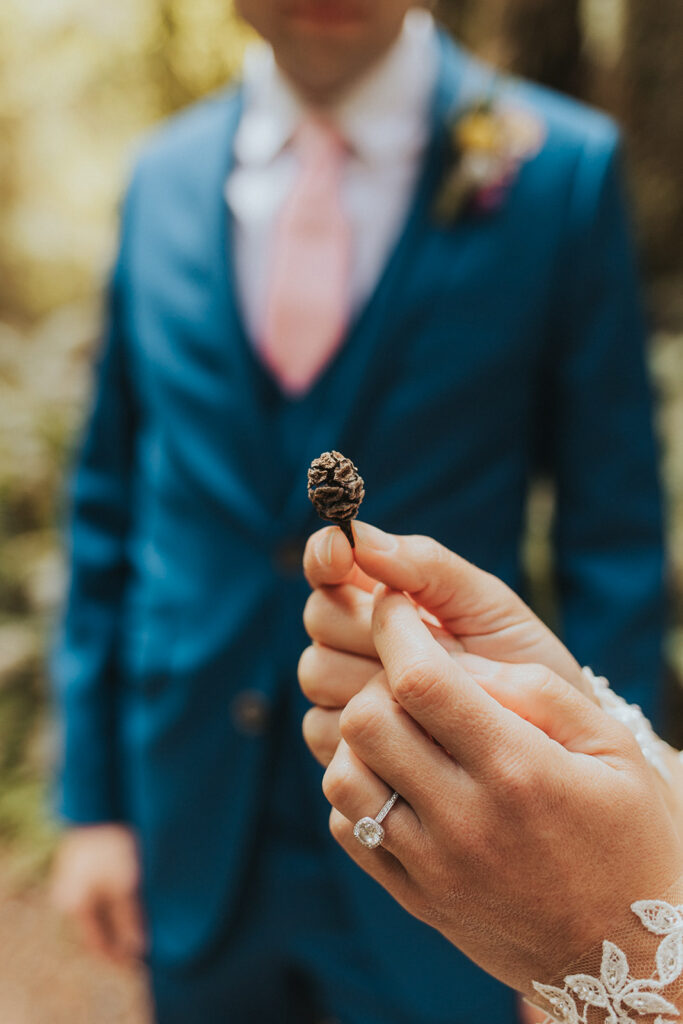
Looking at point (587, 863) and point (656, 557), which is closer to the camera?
point (587, 863)

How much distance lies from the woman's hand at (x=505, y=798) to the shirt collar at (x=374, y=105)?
2.02ft

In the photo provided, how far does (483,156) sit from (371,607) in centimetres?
60

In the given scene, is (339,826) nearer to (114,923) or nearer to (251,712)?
(251,712)

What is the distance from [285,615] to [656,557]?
1.51ft

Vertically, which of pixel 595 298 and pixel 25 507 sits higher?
pixel 595 298

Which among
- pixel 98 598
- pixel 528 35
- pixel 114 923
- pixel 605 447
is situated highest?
pixel 528 35

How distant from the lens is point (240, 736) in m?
0.95

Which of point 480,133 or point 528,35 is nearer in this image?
point 480,133

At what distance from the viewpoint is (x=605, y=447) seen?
901mm

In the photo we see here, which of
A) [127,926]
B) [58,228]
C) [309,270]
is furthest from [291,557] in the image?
[58,228]

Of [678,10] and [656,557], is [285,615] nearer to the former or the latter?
[656,557]

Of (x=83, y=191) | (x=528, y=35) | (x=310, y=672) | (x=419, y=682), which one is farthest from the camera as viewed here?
(x=83, y=191)

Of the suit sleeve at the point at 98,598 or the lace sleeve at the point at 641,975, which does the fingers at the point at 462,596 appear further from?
the suit sleeve at the point at 98,598

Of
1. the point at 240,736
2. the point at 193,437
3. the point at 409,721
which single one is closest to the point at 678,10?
the point at 193,437
